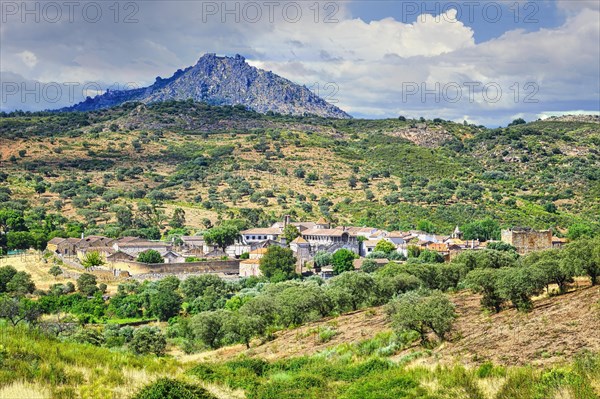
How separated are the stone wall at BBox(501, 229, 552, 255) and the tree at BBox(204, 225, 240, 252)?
1144 inches

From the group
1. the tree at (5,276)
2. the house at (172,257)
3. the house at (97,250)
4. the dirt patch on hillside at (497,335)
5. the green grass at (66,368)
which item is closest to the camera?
the green grass at (66,368)

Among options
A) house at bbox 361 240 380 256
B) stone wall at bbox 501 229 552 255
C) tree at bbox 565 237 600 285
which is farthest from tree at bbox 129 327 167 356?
stone wall at bbox 501 229 552 255

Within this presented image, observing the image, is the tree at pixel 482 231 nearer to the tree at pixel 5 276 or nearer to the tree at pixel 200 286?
the tree at pixel 200 286

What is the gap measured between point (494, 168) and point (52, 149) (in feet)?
265

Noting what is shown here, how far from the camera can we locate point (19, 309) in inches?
1694

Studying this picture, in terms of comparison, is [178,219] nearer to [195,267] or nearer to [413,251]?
[195,267]

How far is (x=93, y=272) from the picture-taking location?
58812mm

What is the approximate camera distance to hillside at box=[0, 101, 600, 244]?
89875 millimetres

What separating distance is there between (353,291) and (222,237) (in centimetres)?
3557

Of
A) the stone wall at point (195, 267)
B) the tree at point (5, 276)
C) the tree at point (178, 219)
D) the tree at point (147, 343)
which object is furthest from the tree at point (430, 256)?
the tree at point (178, 219)

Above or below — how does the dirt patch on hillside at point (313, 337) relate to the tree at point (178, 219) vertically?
below

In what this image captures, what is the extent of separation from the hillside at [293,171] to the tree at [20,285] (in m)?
23.9

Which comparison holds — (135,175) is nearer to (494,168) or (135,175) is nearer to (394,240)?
(394,240)

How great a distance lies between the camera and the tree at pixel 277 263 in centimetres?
5772
